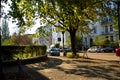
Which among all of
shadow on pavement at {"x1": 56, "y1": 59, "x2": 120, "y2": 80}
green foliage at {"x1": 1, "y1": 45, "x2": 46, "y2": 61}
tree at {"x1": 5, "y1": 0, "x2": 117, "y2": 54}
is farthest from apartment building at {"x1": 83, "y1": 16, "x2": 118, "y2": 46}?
shadow on pavement at {"x1": 56, "y1": 59, "x2": 120, "y2": 80}

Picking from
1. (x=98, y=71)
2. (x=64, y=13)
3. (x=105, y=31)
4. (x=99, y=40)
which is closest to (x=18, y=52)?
(x=64, y=13)

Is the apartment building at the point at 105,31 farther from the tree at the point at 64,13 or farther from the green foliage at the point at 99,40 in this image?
the tree at the point at 64,13

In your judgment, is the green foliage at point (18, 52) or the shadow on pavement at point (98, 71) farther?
the green foliage at point (18, 52)

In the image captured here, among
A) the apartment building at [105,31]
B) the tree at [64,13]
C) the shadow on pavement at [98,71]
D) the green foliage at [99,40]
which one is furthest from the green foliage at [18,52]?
the apartment building at [105,31]

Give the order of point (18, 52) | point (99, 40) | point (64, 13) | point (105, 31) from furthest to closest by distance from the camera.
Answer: point (105, 31), point (99, 40), point (64, 13), point (18, 52)

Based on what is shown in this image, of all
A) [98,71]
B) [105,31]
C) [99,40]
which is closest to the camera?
[98,71]

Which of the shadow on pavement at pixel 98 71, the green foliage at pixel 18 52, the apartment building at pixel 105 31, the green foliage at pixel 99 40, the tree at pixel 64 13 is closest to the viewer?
the shadow on pavement at pixel 98 71

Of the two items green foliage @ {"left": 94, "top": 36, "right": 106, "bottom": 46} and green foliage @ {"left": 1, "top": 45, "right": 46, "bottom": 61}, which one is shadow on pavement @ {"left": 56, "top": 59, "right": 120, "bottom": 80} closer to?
green foliage @ {"left": 1, "top": 45, "right": 46, "bottom": 61}

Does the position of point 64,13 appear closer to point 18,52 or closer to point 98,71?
point 18,52

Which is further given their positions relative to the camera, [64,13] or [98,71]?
[64,13]

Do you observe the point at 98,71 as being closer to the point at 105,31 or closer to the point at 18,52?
the point at 18,52

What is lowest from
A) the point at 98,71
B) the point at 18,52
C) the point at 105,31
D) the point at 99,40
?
the point at 98,71

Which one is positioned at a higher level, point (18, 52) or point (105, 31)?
point (105, 31)

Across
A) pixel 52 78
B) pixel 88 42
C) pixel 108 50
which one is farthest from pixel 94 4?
pixel 88 42
